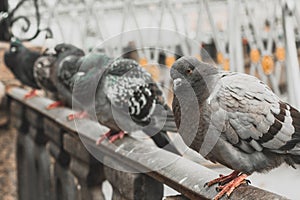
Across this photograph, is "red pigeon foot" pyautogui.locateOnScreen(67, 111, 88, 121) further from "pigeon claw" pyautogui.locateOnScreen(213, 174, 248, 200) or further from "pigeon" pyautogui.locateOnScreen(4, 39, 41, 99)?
"pigeon" pyautogui.locateOnScreen(4, 39, 41, 99)

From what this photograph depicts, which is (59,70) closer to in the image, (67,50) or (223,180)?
(67,50)

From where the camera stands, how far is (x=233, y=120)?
988 millimetres

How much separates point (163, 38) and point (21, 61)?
3.14ft

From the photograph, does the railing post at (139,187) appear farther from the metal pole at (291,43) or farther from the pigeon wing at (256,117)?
the metal pole at (291,43)

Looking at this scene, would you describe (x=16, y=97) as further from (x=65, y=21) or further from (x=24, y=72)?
(x=65, y=21)

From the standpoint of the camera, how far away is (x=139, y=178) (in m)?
1.19

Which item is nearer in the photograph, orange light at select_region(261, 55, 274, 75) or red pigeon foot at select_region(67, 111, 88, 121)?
red pigeon foot at select_region(67, 111, 88, 121)

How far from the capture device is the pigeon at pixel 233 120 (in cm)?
98

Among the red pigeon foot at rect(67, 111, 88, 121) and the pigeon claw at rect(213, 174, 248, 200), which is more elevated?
the pigeon claw at rect(213, 174, 248, 200)

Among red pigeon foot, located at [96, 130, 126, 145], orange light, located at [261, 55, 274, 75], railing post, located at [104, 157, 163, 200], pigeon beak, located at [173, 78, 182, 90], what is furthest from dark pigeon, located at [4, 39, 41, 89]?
pigeon beak, located at [173, 78, 182, 90]

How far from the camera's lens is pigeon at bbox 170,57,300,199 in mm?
982

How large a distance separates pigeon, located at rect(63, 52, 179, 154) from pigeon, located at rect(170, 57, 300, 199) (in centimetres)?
39

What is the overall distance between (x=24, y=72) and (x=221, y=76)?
1.86 m

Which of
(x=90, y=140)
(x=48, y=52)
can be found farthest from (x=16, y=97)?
(x=90, y=140)
